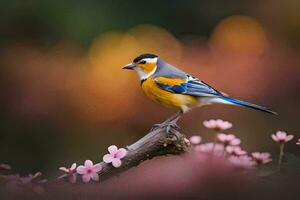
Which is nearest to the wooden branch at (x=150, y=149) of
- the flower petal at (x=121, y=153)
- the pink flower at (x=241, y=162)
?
the flower petal at (x=121, y=153)

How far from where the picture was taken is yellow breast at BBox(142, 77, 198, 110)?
1.56m

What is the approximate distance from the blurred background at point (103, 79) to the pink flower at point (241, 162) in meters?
1.78

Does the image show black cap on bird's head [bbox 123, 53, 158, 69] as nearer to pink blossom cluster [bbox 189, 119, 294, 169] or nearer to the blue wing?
the blue wing

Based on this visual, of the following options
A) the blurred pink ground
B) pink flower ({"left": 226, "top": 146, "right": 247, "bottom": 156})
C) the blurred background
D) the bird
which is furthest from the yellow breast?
the blurred background

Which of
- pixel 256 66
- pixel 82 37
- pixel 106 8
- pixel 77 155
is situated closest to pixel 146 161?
pixel 77 155

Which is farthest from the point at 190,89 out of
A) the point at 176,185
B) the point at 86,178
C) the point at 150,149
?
the point at 176,185

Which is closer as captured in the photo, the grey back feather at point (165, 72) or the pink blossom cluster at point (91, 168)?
the pink blossom cluster at point (91, 168)

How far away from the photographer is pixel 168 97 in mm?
1566

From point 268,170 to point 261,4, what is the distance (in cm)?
349

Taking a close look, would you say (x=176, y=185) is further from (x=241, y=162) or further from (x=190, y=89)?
(x=190, y=89)

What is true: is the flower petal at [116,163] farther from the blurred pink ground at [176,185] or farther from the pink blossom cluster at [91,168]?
the blurred pink ground at [176,185]

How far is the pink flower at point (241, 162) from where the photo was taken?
83 cm

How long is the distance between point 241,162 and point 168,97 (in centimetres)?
73

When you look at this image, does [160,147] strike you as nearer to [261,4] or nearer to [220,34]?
[220,34]
